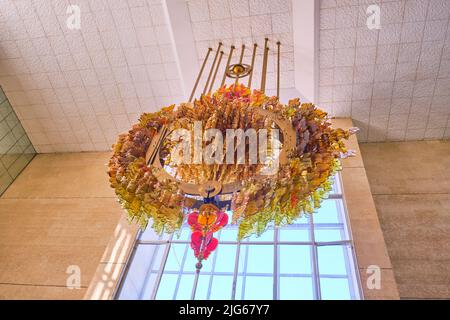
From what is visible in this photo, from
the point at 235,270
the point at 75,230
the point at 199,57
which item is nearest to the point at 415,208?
the point at 235,270

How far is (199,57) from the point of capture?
4.16 metres

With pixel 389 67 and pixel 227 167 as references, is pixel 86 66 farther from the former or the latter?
pixel 389 67

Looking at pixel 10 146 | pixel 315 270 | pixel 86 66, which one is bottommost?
pixel 315 270

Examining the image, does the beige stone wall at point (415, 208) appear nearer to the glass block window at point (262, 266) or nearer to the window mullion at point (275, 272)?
the glass block window at point (262, 266)

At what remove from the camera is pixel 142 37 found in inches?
162

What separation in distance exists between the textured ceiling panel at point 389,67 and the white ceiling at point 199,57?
11 mm

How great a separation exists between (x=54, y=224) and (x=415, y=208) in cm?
441

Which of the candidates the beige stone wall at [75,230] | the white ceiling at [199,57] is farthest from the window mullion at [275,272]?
the white ceiling at [199,57]

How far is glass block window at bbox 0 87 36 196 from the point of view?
5.05m

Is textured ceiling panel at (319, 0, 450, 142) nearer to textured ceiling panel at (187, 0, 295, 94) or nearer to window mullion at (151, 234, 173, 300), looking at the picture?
textured ceiling panel at (187, 0, 295, 94)

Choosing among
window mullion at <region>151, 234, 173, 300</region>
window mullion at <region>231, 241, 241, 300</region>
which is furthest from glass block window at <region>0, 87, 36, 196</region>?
window mullion at <region>231, 241, 241, 300</region>

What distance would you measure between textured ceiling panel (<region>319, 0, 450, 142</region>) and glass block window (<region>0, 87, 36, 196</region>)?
447cm

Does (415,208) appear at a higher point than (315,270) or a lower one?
higher

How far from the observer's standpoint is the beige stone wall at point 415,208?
3340 mm
